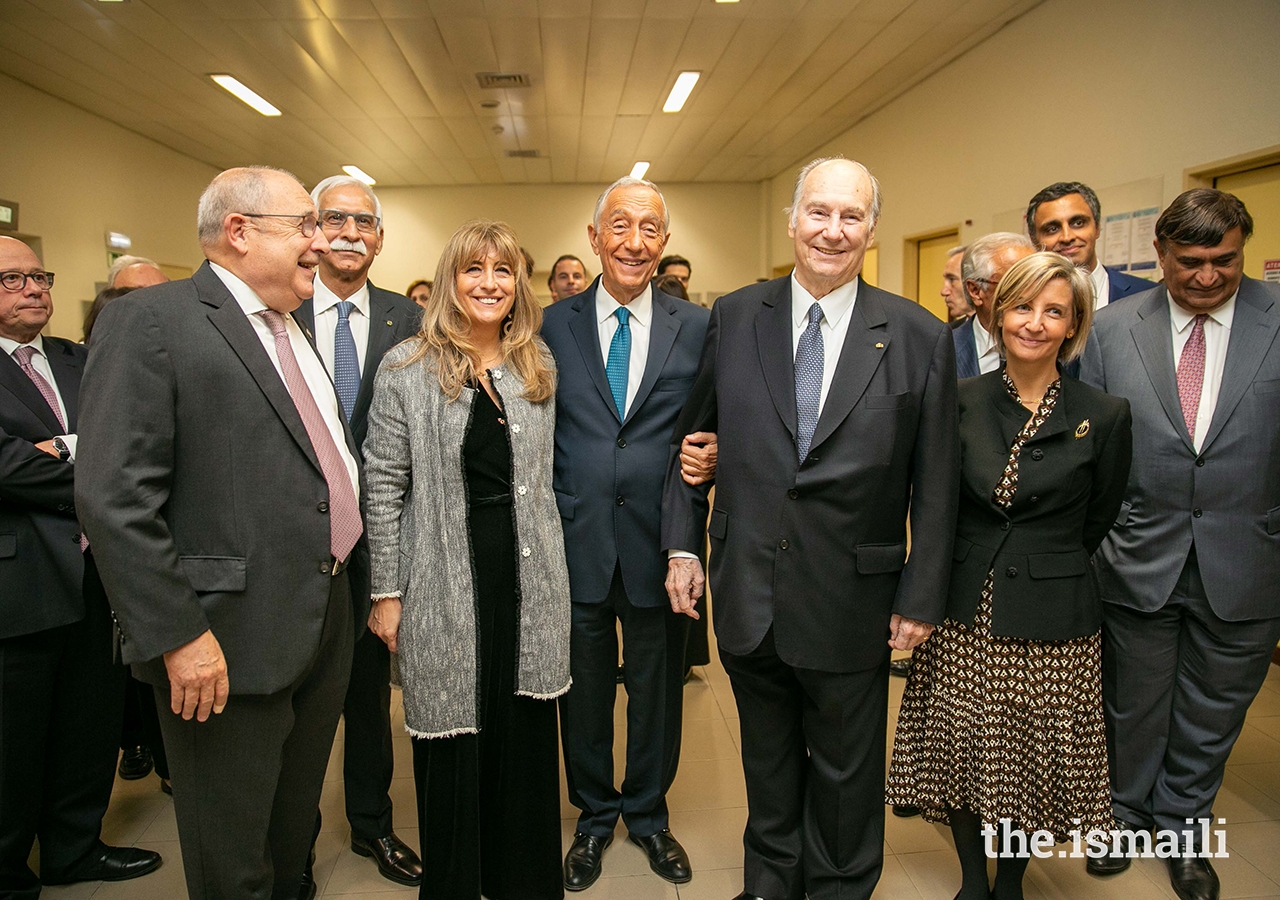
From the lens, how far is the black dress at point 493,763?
2.19 metres

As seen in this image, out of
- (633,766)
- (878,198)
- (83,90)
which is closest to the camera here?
→ (878,198)

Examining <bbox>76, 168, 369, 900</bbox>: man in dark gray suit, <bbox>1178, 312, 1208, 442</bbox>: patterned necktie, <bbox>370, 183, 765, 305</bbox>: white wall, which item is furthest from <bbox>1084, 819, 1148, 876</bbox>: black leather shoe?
<bbox>370, 183, 765, 305</bbox>: white wall

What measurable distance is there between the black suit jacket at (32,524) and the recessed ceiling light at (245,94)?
5.78 metres

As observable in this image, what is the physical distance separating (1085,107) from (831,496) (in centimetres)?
477

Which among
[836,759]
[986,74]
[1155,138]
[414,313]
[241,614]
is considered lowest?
[836,759]

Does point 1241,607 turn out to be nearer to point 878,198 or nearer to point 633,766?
point 878,198

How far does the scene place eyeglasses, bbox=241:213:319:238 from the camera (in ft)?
5.90

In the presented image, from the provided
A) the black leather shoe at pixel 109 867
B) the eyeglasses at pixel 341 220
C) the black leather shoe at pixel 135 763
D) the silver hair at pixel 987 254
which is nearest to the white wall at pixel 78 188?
the black leather shoe at pixel 135 763

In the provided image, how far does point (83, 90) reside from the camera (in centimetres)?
740

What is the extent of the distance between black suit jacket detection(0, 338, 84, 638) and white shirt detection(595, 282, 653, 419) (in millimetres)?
1593

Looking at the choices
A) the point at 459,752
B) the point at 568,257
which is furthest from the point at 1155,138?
the point at 459,752

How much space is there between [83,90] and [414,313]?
691 cm

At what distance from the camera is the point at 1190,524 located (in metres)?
2.45

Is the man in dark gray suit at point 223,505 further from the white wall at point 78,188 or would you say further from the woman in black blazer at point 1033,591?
the white wall at point 78,188
